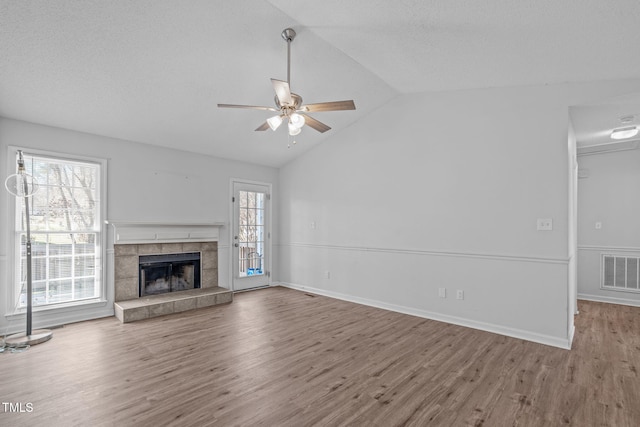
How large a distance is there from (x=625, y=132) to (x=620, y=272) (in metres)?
2.43

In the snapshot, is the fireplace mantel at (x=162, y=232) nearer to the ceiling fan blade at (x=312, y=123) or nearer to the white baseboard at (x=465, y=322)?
the white baseboard at (x=465, y=322)

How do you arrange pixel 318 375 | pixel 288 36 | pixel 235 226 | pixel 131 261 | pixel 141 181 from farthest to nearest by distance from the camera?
pixel 235 226 → pixel 141 181 → pixel 131 261 → pixel 288 36 → pixel 318 375

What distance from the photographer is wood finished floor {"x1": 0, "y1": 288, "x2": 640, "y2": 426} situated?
2.22 meters

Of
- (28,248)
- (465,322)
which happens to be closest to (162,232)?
(28,248)

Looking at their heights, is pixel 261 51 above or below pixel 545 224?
above

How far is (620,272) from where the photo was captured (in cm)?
510

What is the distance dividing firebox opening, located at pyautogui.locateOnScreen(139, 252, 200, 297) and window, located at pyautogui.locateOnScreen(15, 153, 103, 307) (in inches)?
23.6

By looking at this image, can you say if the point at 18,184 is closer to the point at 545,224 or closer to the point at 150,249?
the point at 150,249

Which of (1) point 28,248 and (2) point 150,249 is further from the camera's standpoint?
(2) point 150,249

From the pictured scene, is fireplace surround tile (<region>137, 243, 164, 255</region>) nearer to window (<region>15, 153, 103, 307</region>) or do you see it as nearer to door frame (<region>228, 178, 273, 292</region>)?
window (<region>15, 153, 103, 307</region>)

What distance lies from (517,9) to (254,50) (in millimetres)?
2357

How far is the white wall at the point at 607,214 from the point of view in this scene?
4996mm

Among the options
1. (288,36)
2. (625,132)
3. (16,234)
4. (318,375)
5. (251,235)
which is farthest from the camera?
(251,235)

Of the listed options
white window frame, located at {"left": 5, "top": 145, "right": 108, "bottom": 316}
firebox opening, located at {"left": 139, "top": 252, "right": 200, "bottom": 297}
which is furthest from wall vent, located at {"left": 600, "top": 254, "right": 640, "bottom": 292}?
white window frame, located at {"left": 5, "top": 145, "right": 108, "bottom": 316}
